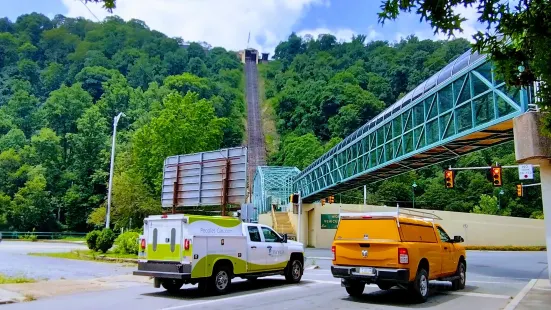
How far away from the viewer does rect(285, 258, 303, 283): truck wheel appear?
1491cm

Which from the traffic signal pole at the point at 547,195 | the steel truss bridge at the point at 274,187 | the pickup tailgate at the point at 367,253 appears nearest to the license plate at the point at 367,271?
the pickup tailgate at the point at 367,253

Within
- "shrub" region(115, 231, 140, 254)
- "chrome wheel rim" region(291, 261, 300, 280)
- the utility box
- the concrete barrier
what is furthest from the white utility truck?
the concrete barrier

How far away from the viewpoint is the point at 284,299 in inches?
454

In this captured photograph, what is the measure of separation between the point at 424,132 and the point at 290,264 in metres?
9.19

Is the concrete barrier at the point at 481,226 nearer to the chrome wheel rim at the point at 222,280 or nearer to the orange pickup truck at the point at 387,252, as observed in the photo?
the chrome wheel rim at the point at 222,280

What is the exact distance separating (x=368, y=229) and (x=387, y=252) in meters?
0.82

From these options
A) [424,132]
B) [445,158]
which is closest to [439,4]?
[424,132]

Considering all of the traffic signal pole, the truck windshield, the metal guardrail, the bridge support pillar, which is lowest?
the metal guardrail

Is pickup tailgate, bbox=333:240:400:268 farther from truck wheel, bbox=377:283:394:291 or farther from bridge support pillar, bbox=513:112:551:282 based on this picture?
bridge support pillar, bbox=513:112:551:282

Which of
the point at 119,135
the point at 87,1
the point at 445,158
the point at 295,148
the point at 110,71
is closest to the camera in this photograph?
the point at 87,1

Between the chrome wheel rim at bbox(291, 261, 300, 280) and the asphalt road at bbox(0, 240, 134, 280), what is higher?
the chrome wheel rim at bbox(291, 261, 300, 280)

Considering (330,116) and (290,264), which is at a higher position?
(330,116)

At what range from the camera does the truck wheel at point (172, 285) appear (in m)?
12.9

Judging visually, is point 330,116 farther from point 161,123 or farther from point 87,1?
point 87,1
